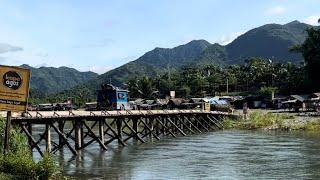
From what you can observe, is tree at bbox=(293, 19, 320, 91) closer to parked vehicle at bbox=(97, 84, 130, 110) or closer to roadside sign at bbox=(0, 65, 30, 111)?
parked vehicle at bbox=(97, 84, 130, 110)

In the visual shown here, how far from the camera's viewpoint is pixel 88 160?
36.1 meters

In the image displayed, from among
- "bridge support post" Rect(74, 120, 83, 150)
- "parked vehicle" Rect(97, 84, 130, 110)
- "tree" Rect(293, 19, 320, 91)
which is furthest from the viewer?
"tree" Rect(293, 19, 320, 91)

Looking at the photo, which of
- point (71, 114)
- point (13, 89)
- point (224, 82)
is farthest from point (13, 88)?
point (224, 82)

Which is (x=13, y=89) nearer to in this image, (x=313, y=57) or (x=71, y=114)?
(x=71, y=114)

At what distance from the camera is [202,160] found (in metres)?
36.3

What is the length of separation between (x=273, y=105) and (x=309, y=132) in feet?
162

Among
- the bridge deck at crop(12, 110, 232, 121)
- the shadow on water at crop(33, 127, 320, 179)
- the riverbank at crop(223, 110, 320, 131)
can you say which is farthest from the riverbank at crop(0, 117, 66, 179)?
the riverbank at crop(223, 110, 320, 131)

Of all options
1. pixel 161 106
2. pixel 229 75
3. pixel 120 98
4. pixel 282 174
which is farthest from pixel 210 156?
pixel 229 75

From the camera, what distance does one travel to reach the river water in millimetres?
30188

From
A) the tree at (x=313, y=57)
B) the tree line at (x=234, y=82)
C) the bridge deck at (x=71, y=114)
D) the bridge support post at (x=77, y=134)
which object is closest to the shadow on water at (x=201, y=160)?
the bridge support post at (x=77, y=134)

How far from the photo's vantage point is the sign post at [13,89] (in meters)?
22.2

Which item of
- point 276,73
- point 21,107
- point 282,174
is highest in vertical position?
point 276,73

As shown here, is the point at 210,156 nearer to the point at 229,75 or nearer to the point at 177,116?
the point at 177,116

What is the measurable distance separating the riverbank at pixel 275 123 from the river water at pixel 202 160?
12119 millimetres
